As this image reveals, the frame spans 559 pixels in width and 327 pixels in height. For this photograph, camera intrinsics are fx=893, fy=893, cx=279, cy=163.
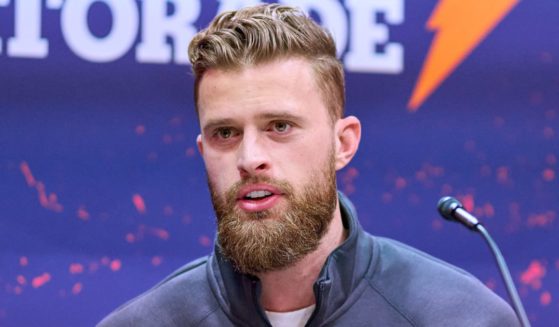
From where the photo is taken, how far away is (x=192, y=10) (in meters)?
2.39

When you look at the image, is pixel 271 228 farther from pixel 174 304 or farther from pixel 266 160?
pixel 174 304

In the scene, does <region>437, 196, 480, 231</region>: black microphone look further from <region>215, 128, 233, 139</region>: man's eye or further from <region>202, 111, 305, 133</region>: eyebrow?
<region>215, 128, 233, 139</region>: man's eye

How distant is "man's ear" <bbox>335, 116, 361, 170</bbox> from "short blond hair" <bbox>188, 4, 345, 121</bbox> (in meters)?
0.02

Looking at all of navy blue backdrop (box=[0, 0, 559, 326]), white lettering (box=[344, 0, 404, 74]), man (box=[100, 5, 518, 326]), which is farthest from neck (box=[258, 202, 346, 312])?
white lettering (box=[344, 0, 404, 74])

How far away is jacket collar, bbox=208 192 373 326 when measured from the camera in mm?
1726

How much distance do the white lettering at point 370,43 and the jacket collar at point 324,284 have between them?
68 cm

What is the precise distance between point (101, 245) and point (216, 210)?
0.69 metres

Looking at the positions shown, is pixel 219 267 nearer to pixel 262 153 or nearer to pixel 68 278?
pixel 262 153

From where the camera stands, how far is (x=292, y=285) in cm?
177

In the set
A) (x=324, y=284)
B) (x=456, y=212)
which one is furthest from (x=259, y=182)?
(x=456, y=212)

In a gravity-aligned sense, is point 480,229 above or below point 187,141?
above

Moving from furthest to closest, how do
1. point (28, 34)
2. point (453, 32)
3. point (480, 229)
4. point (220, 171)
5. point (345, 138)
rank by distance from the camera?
1. point (453, 32)
2. point (28, 34)
3. point (345, 138)
4. point (220, 171)
5. point (480, 229)

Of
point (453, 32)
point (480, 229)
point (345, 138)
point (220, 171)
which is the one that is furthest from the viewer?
point (453, 32)

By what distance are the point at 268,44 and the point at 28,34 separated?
88cm
